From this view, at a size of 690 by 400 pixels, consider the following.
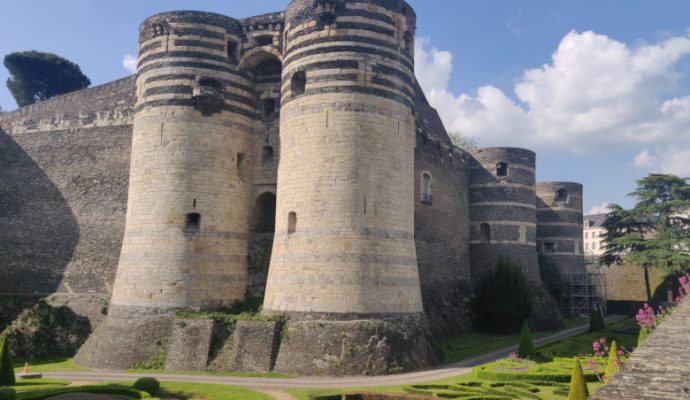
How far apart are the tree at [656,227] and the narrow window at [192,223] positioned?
29.6 m

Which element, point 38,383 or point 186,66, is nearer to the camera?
point 38,383

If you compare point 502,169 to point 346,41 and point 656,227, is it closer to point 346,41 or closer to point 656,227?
point 656,227

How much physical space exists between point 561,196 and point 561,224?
2.31 meters

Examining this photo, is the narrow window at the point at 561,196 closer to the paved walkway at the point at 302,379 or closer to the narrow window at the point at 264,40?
the paved walkway at the point at 302,379

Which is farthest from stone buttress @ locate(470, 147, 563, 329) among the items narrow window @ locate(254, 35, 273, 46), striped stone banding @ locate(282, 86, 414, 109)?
narrow window @ locate(254, 35, 273, 46)

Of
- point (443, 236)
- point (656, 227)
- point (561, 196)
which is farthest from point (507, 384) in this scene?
point (561, 196)

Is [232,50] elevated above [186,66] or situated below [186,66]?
above

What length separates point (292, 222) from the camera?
2180cm

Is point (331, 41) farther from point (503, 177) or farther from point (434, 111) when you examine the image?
point (503, 177)

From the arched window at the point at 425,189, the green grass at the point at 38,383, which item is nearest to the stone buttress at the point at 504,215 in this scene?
the arched window at the point at 425,189

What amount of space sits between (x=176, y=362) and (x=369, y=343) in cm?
746

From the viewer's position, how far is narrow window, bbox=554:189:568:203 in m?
44.0

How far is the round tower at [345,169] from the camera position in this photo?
20594 mm

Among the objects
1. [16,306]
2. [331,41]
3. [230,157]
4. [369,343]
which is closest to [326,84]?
[331,41]
